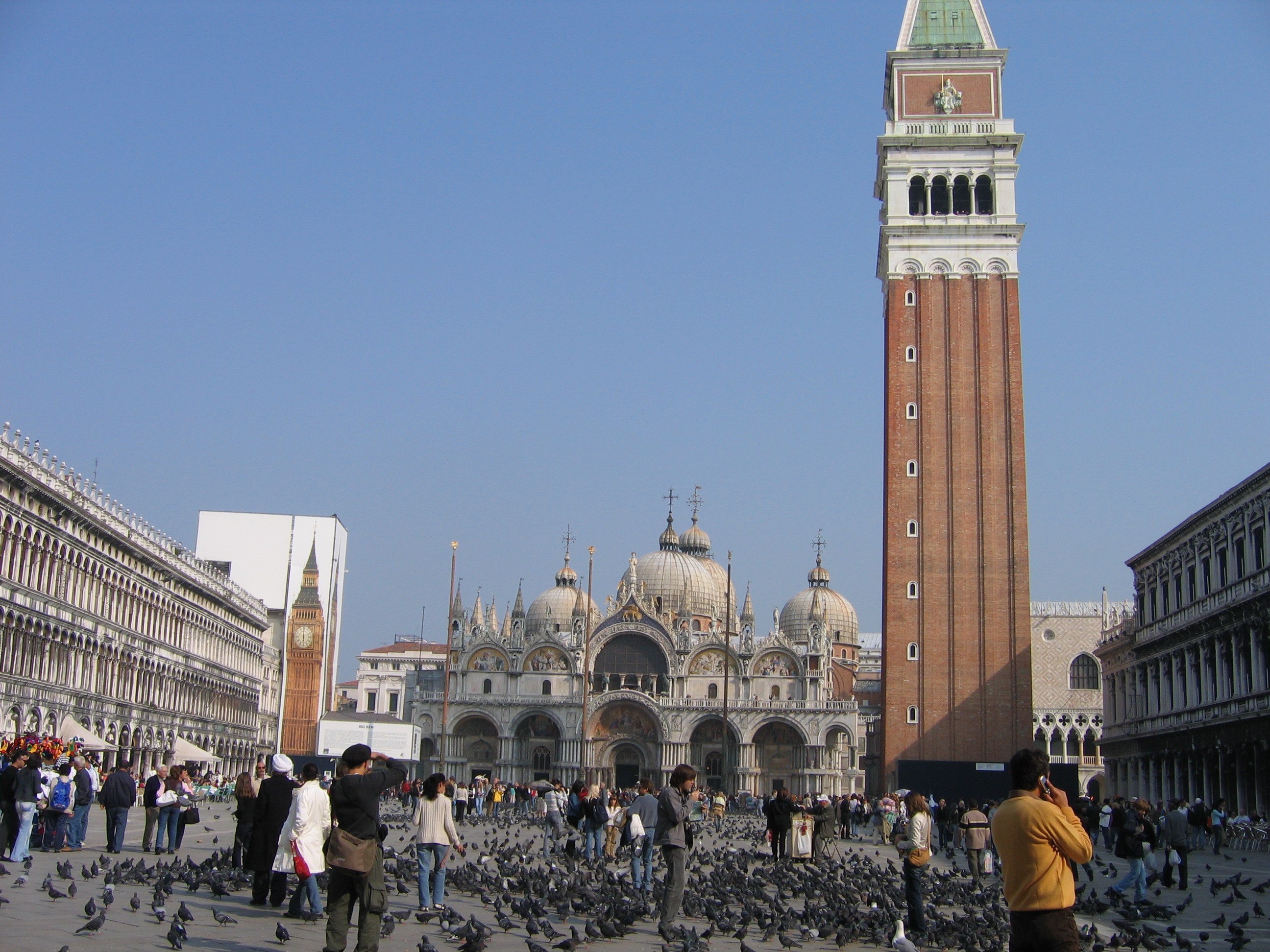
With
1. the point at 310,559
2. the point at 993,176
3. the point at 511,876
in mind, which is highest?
the point at 993,176

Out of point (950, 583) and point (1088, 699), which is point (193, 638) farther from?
point (1088, 699)

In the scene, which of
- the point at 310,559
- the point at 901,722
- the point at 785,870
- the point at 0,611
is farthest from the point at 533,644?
the point at 785,870

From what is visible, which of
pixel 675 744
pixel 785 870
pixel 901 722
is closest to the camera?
pixel 785 870

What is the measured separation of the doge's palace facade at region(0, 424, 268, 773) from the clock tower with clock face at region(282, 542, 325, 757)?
14086mm

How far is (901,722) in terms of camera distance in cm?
5181

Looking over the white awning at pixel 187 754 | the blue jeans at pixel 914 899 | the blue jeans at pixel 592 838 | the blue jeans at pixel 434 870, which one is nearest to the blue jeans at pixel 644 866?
the blue jeans at pixel 434 870

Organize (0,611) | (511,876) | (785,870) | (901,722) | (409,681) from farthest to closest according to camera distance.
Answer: (409,681) < (901,722) < (0,611) < (785,870) < (511,876)

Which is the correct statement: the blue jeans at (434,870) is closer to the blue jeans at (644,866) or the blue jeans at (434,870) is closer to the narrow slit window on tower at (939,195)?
the blue jeans at (644,866)

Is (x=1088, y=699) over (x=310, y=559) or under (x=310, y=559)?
under

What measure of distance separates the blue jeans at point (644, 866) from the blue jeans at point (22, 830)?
708 centimetres

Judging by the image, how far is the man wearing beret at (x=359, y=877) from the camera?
899 cm

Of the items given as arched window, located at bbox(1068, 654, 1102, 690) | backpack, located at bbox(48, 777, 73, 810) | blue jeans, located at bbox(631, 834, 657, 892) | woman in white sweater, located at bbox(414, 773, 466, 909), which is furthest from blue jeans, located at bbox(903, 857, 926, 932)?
arched window, located at bbox(1068, 654, 1102, 690)

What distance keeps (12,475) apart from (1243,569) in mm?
32499

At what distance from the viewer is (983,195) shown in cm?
5625
